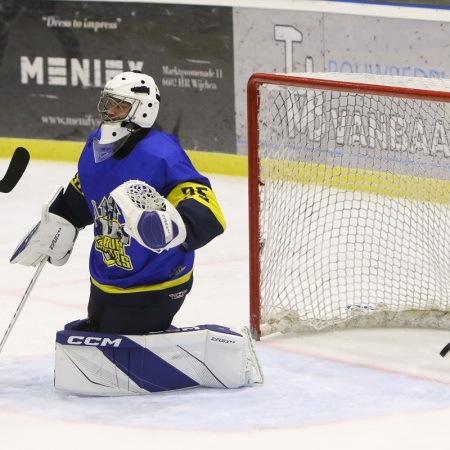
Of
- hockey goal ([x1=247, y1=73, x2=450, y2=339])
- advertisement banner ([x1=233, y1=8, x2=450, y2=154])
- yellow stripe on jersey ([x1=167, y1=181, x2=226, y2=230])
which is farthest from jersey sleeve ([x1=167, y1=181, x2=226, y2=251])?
advertisement banner ([x1=233, y1=8, x2=450, y2=154])

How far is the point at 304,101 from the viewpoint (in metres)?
4.86

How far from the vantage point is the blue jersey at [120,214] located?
3631mm

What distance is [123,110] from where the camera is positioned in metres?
3.71

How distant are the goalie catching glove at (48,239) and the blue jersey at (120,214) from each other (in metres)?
0.18

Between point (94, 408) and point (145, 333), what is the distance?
0.92 ft

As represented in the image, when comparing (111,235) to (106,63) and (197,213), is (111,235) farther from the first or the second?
(106,63)

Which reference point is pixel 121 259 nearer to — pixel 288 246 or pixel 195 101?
pixel 288 246

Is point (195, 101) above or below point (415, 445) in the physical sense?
above

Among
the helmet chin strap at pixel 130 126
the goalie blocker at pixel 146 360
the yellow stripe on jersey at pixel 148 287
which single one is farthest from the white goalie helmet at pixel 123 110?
the goalie blocker at pixel 146 360

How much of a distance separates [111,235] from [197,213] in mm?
324

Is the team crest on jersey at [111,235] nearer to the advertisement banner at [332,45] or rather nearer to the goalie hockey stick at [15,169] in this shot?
the goalie hockey stick at [15,169]

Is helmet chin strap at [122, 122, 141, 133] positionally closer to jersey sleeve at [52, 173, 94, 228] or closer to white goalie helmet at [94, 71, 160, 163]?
white goalie helmet at [94, 71, 160, 163]

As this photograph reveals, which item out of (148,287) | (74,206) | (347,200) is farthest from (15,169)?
(347,200)

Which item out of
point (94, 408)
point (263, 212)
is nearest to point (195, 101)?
point (263, 212)
